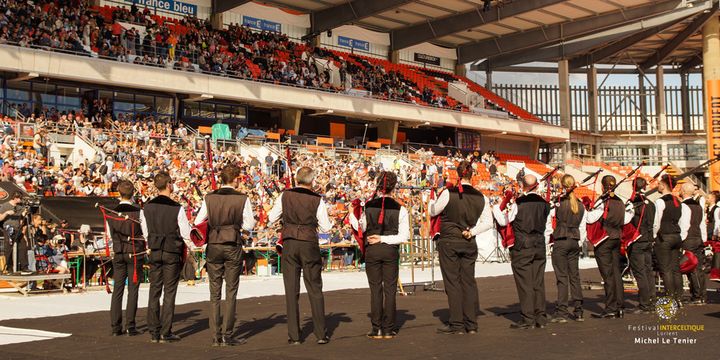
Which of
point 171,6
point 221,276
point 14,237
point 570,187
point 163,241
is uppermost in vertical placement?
point 171,6

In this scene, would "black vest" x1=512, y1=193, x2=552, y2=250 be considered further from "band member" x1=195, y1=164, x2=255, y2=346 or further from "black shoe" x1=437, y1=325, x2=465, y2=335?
"band member" x1=195, y1=164, x2=255, y2=346

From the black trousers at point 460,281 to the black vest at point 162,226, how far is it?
325 centimetres

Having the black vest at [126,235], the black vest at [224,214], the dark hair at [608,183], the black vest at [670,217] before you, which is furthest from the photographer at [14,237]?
the black vest at [670,217]

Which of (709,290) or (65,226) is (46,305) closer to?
(65,226)

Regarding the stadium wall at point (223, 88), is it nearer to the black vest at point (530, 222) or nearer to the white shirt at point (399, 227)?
the white shirt at point (399, 227)

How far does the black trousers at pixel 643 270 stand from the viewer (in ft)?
38.1

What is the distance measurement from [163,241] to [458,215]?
11.7ft

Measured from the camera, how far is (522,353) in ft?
25.9

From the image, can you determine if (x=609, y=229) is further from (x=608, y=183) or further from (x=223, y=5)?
(x=223, y=5)

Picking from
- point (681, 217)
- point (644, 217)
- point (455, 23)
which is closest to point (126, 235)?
point (644, 217)

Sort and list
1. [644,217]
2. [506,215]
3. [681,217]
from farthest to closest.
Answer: [681,217], [644,217], [506,215]

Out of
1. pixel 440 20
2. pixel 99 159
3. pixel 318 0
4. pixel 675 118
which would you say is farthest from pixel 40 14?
pixel 675 118

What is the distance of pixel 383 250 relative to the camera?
31.2ft

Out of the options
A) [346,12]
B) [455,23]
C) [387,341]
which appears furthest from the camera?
[455,23]
